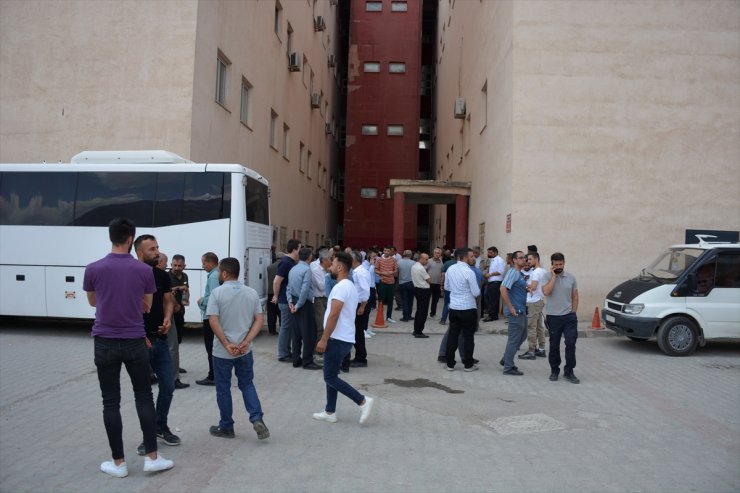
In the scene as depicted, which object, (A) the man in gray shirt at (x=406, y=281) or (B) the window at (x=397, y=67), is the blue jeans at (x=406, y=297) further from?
(B) the window at (x=397, y=67)

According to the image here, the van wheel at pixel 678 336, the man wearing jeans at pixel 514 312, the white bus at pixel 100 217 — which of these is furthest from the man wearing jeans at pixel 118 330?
the van wheel at pixel 678 336

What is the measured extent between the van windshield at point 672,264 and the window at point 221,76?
12.0 meters

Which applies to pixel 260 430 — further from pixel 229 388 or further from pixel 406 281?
pixel 406 281

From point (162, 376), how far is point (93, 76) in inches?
468

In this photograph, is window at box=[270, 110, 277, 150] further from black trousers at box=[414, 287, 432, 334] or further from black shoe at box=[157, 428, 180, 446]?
black shoe at box=[157, 428, 180, 446]

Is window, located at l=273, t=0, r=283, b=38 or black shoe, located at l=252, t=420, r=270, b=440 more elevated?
window, located at l=273, t=0, r=283, b=38

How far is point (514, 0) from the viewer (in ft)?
49.0

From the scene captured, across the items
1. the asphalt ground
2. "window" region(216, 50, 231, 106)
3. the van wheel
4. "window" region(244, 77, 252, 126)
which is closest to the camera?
→ the asphalt ground

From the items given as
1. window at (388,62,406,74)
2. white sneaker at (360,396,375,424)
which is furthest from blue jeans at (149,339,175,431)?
window at (388,62,406,74)

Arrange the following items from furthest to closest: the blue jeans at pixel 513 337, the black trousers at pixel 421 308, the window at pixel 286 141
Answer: the window at pixel 286 141 → the black trousers at pixel 421 308 → the blue jeans at pixel 513 337

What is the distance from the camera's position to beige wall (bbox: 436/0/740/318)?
47.6 ft

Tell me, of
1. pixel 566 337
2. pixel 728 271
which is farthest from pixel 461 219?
pixel 566 337

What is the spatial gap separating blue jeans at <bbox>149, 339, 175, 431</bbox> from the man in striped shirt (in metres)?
4.74

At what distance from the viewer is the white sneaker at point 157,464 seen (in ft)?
14.9
